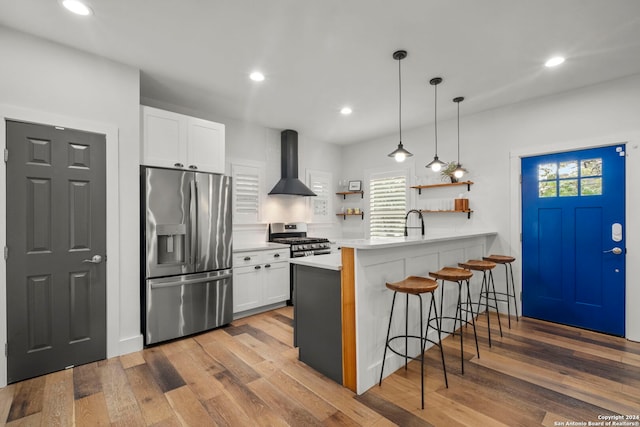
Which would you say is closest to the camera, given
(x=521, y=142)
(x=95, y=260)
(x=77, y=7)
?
(x=77, y=7)

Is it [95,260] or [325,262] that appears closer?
[325,262]

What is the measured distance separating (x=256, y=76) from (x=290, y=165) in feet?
6.55

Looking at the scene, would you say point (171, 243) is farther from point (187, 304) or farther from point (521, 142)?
point (521, 142)

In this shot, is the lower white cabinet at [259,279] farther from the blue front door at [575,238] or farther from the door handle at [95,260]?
the blue front door at [575,238]

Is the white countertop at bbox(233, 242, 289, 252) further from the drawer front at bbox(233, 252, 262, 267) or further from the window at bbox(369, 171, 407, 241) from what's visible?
the window at bbox(369, 171, 407, 241)

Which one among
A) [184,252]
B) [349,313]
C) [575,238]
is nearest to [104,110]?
[184,252]

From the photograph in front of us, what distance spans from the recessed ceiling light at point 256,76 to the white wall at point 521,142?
2.66 m

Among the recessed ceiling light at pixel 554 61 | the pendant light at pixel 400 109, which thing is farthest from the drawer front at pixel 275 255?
the recessed ceiling light at pixel 554 61

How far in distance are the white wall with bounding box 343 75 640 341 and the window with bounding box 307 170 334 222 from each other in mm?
1703

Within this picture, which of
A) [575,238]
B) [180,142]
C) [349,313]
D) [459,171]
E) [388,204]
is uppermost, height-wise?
[180,142]

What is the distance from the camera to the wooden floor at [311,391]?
1.97 metres

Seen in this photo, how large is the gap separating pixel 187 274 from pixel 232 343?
0.90 m

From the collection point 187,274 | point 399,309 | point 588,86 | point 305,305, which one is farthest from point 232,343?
point 588,86

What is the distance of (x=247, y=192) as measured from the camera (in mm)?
4719
